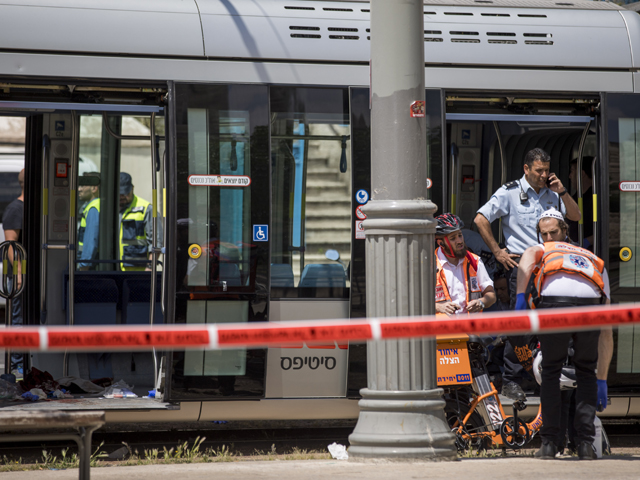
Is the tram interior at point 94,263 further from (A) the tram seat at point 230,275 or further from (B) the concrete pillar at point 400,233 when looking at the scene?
(B) the concrete pillar at point 400,233

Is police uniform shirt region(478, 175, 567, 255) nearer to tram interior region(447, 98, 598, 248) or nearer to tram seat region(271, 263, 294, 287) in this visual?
tram interior region(447, 98, 598, 248)

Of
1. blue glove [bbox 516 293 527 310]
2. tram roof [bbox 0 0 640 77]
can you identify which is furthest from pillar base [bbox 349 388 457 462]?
tram roof [bbox 0 0 640 77]

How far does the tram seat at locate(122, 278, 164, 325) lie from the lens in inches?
323

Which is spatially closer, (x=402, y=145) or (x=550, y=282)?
(x=402, y=145)

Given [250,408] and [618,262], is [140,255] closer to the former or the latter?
[250,408]

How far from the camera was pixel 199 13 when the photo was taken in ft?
21.3

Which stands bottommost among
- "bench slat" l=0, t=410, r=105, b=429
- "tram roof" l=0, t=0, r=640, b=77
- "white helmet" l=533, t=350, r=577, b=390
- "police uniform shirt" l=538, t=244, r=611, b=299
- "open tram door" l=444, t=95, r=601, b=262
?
"white helmet" l=533, t=350, r=577, b=390

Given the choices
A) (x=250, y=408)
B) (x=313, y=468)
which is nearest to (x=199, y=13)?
(x=250, y=408)

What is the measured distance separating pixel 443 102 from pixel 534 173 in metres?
1.04

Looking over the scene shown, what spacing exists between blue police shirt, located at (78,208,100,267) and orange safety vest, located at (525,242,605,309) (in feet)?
15.1

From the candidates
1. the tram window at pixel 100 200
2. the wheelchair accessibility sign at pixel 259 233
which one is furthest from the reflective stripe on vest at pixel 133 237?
the wheelchair accessibility sign at pixel 259 233

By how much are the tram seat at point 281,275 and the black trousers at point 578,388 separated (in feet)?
6.41

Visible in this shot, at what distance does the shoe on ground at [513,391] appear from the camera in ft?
21.8

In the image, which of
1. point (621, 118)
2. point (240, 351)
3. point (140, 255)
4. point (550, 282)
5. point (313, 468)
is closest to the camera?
point (313, 468)
